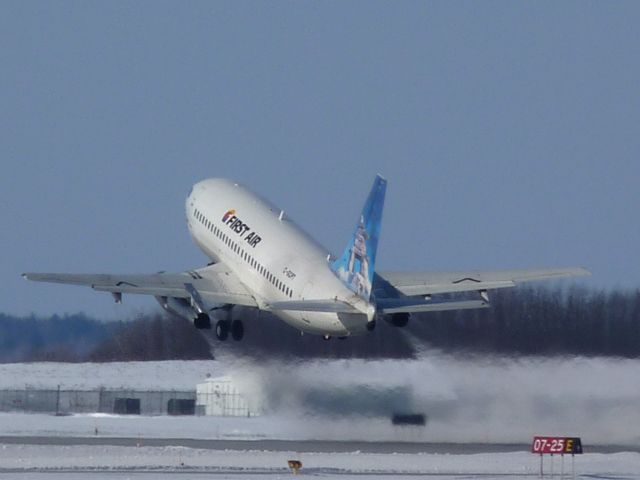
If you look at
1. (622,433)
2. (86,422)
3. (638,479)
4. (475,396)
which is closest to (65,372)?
(86,422)

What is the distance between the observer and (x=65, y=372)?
71000 millimetres

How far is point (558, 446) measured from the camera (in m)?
46.3

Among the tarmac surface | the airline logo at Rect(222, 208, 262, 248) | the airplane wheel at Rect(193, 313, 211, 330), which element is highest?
the airline logo at Rect(222, 208, 262, 248)

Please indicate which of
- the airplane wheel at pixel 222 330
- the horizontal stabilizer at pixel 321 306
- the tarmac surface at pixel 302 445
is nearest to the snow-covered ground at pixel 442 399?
the tarmac surface at pixel 302 445

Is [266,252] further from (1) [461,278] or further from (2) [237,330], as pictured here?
(1) [461,278]

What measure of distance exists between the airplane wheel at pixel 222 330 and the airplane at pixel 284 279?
0.04 m

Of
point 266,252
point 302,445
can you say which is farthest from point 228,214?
point 302,445

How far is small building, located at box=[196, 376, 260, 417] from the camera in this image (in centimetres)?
6047

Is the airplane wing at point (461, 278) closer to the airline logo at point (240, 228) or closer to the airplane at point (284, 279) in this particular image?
the airplane at point (284, 279)

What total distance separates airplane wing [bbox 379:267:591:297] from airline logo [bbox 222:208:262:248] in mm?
4882

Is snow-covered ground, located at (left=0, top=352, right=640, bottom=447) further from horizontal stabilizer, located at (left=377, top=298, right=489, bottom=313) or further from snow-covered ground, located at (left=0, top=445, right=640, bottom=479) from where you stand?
snow-covered ground, located at (left=0, top=445, right=640, bottom=479)

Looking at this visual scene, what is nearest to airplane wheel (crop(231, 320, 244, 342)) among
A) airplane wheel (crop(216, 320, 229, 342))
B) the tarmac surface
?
airplane wheel (crop(216, 320, 229, 342))

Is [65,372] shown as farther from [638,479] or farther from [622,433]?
[638,479]

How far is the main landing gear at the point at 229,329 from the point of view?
209 feet
